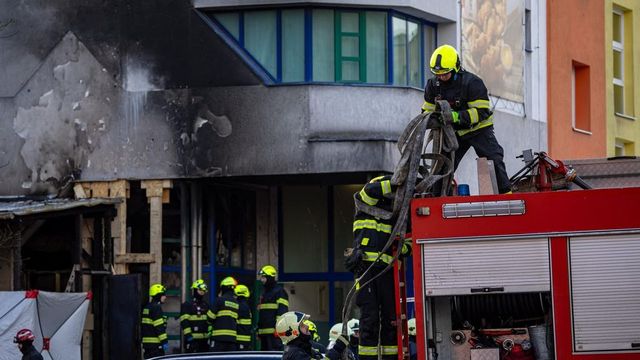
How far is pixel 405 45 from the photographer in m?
26.9

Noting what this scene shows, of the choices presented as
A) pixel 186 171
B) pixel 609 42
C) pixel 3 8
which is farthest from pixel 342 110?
pixel 609 42

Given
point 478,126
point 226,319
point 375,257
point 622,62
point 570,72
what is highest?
point 622,62

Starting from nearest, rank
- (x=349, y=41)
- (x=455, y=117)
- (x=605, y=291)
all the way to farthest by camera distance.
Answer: (x=605, y=291), (x=455, y=117), (x=349, y=41)

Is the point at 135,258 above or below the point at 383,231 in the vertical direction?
below

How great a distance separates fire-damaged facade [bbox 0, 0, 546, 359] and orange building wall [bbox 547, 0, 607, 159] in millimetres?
5436

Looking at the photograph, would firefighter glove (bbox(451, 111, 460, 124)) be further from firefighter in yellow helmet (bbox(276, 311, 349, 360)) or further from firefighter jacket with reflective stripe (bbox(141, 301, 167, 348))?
firefighter jacket with reflective stripe (bbox(141, 301, 167, 348))

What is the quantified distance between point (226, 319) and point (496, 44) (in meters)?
10.0

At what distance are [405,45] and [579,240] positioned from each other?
53.6ft

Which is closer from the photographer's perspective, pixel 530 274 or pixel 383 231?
pixel 530 274

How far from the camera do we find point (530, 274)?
35.8ft

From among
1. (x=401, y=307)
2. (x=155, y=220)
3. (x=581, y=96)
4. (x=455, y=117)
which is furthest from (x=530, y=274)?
(x=581, y=96)

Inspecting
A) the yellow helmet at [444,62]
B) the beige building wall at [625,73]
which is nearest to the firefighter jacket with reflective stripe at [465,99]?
the yellow helmet at [444,62]

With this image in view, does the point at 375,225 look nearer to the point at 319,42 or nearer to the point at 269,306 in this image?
the point at 269,306

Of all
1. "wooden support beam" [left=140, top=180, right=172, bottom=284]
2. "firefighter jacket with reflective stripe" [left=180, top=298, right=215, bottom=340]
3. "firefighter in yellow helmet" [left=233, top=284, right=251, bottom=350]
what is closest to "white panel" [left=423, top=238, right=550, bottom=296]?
"firefighter in yellow helmet" [left=233, top=284, right=251, bottom=350]
